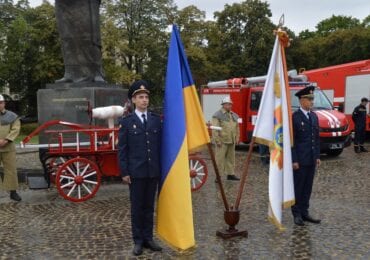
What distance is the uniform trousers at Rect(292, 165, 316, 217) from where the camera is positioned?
273 inches

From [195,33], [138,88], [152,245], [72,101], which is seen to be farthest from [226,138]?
[195,33]

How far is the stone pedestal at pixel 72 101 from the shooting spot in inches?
427

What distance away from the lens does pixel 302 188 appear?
695cm

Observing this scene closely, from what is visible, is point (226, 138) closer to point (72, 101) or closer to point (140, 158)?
point (72, 101)

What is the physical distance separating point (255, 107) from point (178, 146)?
11.1m

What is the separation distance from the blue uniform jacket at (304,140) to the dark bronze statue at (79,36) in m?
5.93

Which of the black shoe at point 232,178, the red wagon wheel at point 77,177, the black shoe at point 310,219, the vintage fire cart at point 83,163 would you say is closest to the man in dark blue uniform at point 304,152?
the black shoe at point 310,219

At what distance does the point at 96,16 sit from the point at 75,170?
4222 millimetres

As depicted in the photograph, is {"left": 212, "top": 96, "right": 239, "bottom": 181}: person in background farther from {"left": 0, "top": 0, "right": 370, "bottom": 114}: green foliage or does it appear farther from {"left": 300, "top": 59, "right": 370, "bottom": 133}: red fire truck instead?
{"left": 0, "top": 0, "right": 370, "bottom": 114}: green foliage

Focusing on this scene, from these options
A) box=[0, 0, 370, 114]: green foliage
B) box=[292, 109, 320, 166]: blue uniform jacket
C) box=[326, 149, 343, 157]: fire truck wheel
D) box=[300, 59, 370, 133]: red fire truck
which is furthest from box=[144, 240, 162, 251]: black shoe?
box=[0, 0, 370, 114]: green foliage

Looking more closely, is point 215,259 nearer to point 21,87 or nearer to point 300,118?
point 300,118

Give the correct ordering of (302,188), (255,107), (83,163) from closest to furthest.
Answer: (302,188) → (83,163) → (255,107)

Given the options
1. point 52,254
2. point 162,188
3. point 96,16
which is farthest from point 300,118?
point 96,16

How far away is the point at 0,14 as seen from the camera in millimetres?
42188
